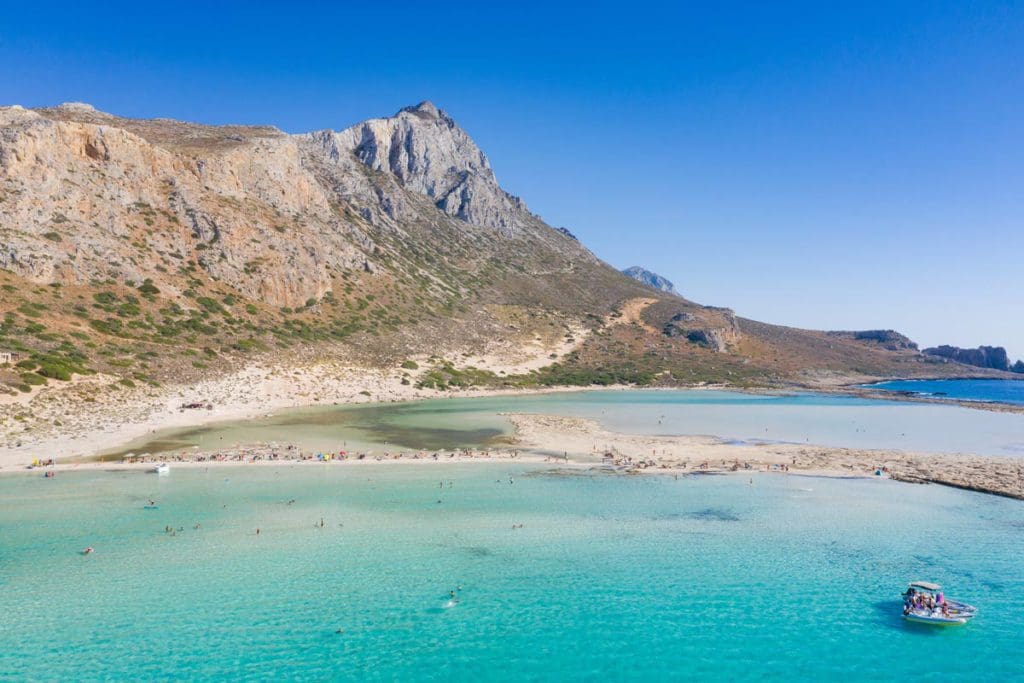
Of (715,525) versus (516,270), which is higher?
(516,270)

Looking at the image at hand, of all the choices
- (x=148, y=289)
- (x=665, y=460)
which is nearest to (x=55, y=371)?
(x=148, y=289)

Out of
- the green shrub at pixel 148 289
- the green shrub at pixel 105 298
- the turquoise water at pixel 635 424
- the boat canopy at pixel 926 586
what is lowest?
the boat canopy at pixel 926 586

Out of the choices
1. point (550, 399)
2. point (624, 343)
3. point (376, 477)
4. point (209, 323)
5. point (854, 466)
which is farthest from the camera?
point (624, 343)

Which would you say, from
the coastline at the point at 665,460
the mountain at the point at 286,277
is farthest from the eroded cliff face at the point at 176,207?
the coastline at the point at 665,460

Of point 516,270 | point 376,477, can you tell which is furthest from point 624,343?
point 376,477

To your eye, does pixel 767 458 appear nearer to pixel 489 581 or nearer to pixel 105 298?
pixel 489 581

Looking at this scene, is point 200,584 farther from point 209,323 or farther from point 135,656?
point 209,323

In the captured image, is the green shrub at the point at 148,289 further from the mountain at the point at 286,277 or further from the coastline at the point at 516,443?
the coastline at the point at 516,443
